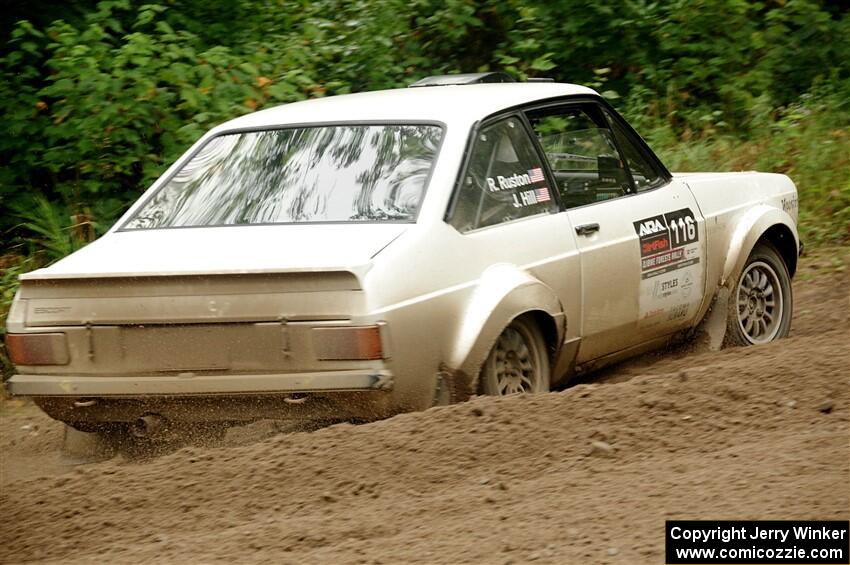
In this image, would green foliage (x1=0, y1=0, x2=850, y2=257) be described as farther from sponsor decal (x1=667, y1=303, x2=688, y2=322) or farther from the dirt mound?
the dirt mound

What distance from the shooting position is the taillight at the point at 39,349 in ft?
16.6

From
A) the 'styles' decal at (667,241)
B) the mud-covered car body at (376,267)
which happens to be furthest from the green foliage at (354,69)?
the 'styles' decal at (667,241)

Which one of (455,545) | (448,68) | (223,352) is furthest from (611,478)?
(448,68)

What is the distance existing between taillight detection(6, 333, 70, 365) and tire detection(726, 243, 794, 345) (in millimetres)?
3540

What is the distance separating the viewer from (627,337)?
6.30 metres

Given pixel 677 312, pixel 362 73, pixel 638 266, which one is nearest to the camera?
pixel 638 266

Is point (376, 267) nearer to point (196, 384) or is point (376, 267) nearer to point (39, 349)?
point (196, 384)

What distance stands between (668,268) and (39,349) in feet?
9.92

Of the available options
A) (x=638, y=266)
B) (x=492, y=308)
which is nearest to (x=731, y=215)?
(x=638, y=266)

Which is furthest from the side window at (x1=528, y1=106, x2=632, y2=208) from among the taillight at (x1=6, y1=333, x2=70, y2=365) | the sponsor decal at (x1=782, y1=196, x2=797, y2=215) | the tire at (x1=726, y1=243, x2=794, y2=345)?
the taillight at (x1=6, y1=333, x2=70, y2=365)

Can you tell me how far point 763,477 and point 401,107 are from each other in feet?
8.48

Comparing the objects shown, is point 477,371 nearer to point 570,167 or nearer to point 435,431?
point 435,431

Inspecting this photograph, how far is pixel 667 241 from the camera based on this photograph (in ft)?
21.3

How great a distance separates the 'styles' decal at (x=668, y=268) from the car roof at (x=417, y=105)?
81 centimetres
